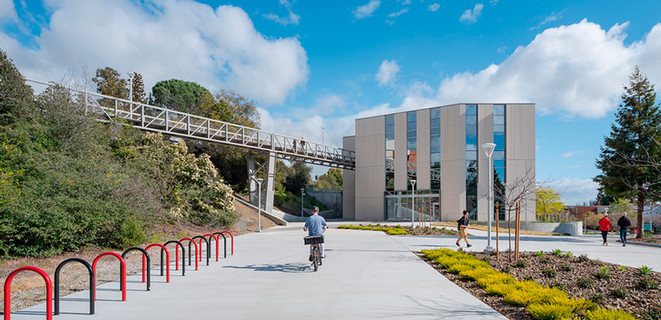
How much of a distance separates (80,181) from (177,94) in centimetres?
4574

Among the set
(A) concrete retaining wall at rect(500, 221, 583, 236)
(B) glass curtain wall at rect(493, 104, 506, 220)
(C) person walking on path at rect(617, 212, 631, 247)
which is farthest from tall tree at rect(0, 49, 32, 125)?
(B) glass curtain wall at rect(493, 104, 506, 220)

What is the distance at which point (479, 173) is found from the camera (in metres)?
44.2

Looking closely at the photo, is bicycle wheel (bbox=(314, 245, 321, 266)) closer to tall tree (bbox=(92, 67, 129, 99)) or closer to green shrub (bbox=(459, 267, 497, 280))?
green shrub (bbox=(459, 267, 497, 280))

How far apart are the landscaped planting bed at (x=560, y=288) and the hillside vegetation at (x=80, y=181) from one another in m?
11.5

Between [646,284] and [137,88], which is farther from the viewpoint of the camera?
[137,88]

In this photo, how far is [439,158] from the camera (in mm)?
46125

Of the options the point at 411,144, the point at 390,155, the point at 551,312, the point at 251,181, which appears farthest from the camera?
the point at 390,155

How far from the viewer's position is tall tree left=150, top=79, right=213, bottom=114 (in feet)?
182

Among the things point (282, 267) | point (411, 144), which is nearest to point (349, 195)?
point (411, 144)

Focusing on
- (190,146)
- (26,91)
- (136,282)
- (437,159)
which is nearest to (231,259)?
(136,282)

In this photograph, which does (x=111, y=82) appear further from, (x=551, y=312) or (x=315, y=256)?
(x=551, y=312)

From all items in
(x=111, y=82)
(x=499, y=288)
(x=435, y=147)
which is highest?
(x=111, y=82)

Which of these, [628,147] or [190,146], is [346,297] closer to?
[628,147]

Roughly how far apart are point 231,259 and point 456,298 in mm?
7994
